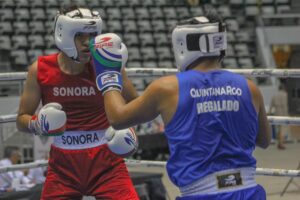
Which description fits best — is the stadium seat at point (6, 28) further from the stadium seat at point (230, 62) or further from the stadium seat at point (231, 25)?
the stadium seat at point (231, 25)

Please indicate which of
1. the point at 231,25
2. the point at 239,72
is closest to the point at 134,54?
the point at 231,25

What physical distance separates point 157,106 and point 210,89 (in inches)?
7.8

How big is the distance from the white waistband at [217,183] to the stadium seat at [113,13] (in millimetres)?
15640

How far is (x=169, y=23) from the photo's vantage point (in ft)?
61.5

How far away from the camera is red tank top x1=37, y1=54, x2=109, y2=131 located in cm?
370

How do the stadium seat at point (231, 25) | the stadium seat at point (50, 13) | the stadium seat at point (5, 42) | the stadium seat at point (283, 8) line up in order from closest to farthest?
the stadium seat at point (5, 42)
the stadium seat at point (50, 13)
the stadium seat at point (231, 25)
the stadium seat at point (283, 8)

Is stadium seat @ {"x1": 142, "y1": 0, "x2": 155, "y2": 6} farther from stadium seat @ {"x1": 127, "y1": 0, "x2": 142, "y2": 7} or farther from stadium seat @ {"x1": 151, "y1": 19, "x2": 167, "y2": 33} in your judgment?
stadium seat @ {"x1": 151, "y1": 19, "x2": 167, "y2": 33}

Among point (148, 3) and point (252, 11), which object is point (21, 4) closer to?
point (148, 3)

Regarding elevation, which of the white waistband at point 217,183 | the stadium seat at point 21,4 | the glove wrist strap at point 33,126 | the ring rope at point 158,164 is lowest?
the stadium seat at point 21,4

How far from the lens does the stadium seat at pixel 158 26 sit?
18.5 meters

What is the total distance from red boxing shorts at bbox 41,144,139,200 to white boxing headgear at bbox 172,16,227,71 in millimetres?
983

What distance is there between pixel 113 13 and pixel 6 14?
8.81 feet

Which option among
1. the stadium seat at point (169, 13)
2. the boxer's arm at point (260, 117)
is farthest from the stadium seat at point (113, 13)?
the boxer's arm at point (260, 117)

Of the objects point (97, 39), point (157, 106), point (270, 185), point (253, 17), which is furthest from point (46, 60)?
point (253, 17)
